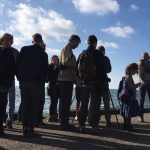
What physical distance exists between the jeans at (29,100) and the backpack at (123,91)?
7.49 feet

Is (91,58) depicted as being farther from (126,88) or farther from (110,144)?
(110,144)

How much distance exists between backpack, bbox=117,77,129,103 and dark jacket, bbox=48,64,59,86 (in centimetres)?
224

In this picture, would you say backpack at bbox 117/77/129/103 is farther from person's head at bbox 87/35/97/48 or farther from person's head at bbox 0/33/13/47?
person's head at bbox 0/33/13/47

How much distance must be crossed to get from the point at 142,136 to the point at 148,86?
3.48 m

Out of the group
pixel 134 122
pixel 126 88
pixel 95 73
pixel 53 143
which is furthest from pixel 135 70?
pixel 53 143

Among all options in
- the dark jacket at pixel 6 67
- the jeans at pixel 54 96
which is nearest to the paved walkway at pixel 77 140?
the dark jacket at pixel 6 67

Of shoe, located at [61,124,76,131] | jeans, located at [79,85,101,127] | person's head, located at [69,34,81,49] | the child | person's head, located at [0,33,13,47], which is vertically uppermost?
person's head, located at [69,34,81,49]

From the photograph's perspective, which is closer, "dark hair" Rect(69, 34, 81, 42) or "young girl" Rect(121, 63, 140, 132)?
"dark hair" Rect(69, 34, 81, 42)

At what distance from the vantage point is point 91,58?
29.9ft

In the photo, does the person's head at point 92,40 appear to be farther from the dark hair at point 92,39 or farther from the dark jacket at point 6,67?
the dark jacket at point 6,67

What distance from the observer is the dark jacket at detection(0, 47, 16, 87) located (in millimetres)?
8641

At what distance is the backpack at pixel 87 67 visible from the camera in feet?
29.8

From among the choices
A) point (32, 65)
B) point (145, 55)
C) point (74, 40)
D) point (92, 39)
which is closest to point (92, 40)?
point (92, 39)

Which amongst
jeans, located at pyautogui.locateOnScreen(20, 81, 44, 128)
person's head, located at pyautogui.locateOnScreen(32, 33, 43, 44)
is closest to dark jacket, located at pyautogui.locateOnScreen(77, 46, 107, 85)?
person's head, located at pyautogui.locateOnScreen(32, 33, 43, 44)
